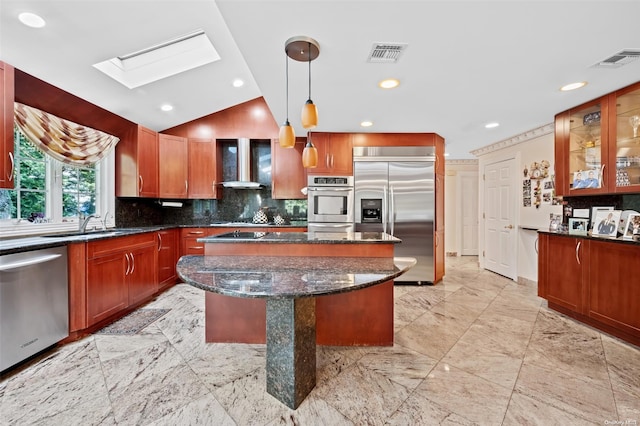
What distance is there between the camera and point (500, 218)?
4.47 meters

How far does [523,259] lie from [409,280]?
1.78 metres

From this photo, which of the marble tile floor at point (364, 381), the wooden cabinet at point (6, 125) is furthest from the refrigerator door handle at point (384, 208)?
the wooden cabinet at point (6, 125)

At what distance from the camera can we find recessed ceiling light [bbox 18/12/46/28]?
6.17ft

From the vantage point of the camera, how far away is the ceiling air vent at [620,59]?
6.31 ft

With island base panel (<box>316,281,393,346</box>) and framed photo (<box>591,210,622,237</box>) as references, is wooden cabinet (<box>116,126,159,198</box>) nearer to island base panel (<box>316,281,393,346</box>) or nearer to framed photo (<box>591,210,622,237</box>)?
island base panel (<box>316,281,393,346</box>)

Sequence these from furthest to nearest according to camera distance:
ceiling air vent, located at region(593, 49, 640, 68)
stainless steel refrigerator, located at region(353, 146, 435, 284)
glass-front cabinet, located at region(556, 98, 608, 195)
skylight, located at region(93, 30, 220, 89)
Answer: stainless steel refrigerator, located at region(353, 146, 435, 284) → skylight, located at region(93, 30, 220, 89) → glass-front cabinet, located at region(556, 98, 608, 195) → ceiling air vent, located at region(593, 49, 640, 68)

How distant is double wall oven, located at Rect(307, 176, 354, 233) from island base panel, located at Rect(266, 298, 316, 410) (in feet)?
7.91

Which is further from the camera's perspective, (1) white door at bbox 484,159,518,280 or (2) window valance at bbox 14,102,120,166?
(1) white door at bbox 484,159,518,280

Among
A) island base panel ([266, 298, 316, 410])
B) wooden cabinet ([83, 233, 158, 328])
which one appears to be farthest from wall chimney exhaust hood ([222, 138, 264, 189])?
island base panel ([266, 298, 316, 410])

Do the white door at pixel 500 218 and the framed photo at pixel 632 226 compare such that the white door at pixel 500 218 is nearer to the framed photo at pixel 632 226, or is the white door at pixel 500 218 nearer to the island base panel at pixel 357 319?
the framed photo at pixel 632 226

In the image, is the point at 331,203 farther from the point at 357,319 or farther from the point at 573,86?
the point at 573,86

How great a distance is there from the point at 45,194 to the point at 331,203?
3.21 m

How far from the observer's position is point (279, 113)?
10.6ft

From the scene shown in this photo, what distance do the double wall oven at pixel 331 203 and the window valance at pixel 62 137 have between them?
8.41ft
